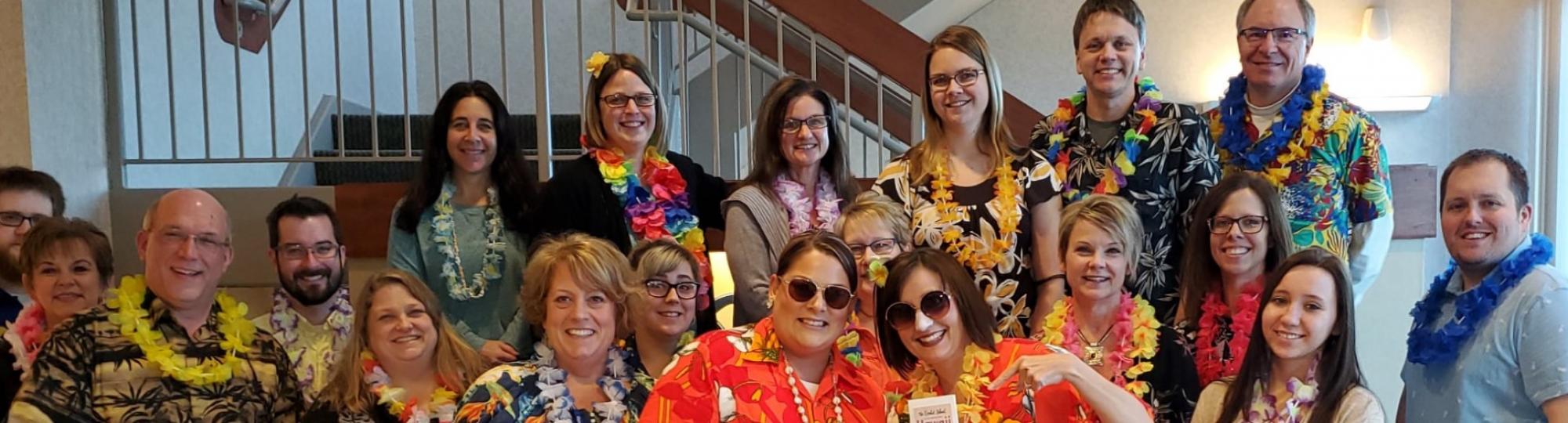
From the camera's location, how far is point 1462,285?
106 inches

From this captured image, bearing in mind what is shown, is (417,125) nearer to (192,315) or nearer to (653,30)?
(653,30)

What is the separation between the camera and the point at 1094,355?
252cm

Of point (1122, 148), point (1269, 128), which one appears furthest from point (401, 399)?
point (1269, 128)

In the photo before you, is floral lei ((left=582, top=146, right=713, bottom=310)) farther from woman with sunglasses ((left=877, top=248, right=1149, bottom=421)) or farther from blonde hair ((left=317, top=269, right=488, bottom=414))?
woman with sunglasses ((left=877, top=248, right=1149, bottom=421))

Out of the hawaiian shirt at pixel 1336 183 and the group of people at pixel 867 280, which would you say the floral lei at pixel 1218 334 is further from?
the hawaiian shirt at pixel 1336 183

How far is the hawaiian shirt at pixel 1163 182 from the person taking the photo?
2771 millimetres

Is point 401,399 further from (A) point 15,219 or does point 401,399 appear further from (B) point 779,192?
(A) point 15,219

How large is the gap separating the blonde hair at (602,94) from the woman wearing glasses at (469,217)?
0.22 meters

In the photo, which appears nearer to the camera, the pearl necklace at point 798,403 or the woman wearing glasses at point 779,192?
the pearl necklace at point 798,403

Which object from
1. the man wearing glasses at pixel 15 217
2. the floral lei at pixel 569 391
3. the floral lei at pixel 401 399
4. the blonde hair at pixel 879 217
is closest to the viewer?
the floral lei at pixel 569 391

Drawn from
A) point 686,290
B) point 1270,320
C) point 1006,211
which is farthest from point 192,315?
point 1270,320

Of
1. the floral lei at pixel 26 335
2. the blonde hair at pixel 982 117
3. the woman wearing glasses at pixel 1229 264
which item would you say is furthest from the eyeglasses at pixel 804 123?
the floral lei at pixel 26 335

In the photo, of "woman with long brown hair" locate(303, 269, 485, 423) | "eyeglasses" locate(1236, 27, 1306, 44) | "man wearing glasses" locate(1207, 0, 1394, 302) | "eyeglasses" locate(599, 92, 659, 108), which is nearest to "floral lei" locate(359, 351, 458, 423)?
"woman with long brown hair" locate(303, 269, 485, 423)

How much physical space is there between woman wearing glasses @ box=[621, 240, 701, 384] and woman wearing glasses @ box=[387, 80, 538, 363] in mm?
457
